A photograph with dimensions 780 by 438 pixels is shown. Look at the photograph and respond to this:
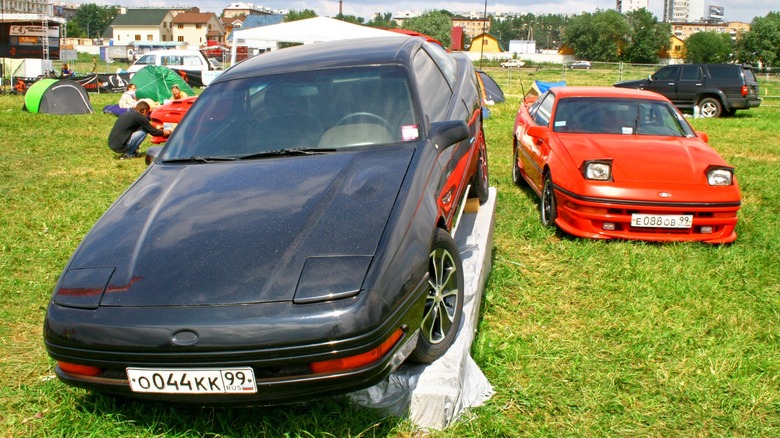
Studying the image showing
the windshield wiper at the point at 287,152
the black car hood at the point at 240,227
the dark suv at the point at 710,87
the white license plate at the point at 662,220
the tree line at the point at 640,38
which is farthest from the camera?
the tree line at the point at 640,38

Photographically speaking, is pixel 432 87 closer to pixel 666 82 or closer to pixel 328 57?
pixel 328 57

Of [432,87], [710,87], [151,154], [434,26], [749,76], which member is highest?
[434,26]

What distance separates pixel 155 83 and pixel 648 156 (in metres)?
15.0

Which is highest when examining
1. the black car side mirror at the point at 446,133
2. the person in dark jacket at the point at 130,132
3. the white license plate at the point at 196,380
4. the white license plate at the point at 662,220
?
the black car side mirror at the point at 446,133

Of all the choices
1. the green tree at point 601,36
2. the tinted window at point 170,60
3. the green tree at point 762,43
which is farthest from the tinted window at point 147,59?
the green tree at point 601,36

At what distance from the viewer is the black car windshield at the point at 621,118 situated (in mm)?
6590

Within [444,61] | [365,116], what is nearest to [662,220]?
[444,61]

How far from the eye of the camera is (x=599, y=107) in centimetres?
687

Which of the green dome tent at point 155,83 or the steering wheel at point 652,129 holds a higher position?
the green dome tent at point 155,83

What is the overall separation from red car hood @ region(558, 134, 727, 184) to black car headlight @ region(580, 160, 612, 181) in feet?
0.20

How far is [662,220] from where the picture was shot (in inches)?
216

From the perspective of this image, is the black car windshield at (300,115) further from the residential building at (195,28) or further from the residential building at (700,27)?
the residential building at (700,27)

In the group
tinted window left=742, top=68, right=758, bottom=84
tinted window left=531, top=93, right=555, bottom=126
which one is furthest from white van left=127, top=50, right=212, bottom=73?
tinted window left=531, top=93, right=555, bottom=126

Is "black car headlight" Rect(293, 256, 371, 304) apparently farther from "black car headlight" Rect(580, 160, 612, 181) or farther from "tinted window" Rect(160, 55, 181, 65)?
"tinted window" Rect(160, 55, 181, 65)
